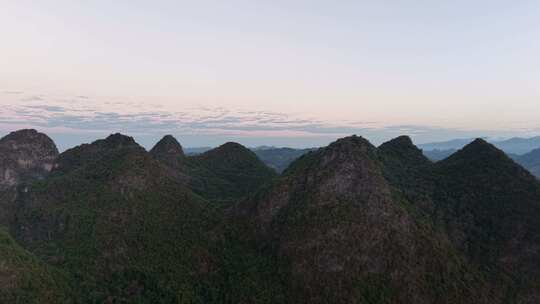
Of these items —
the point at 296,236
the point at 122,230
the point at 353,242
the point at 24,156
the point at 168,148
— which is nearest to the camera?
the point at 353,242

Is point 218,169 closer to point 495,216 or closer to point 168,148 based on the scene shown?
point 168,148

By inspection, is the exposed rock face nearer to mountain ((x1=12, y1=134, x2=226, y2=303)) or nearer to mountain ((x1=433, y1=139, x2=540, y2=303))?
mountain ((x1=12, y1=134, x2=226, y2=303))

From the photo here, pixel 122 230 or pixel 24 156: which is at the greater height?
pixel 24 156

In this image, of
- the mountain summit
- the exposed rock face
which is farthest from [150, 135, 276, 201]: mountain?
the exposed rock face

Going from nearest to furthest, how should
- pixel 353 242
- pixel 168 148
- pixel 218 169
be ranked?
pixel 353 242 < pixel 218 169 < pixel 168 148

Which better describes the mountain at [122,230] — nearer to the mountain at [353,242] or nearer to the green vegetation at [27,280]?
the green vegetation at [27,280]

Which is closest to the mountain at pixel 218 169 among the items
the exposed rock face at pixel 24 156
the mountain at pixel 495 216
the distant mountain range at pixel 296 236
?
the distant mountain range at pixel 296 236

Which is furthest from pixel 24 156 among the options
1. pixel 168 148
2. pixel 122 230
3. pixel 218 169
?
pixel 122 230
